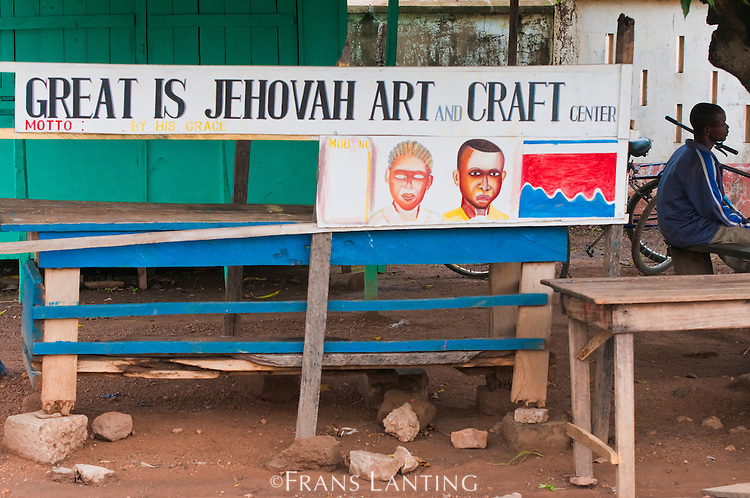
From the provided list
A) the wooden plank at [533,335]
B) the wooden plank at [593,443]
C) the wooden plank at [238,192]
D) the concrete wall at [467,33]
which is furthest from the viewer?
the concrete wall at [467,33]

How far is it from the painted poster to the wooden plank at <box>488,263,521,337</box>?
42 centimetres

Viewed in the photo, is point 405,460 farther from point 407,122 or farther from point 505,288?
point 407,122

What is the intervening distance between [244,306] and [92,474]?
102 centimetres

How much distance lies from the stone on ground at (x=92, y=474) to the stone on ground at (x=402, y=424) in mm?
1376

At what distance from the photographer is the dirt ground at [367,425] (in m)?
3.50

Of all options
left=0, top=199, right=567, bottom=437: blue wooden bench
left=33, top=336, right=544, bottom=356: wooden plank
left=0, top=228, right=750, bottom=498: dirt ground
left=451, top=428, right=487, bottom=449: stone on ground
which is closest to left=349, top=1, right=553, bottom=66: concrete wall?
left=0, top=228, right=750, bottom=498: dirt ground

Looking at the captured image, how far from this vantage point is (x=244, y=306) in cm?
Result: 383

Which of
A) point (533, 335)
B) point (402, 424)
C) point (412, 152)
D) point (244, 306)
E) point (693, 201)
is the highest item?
point (412, 152)

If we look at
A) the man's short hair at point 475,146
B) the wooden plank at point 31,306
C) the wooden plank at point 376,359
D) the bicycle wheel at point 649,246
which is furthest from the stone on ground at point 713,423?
the bicycle wheel at point 649,246

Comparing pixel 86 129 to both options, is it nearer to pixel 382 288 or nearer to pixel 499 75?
pixel 499 75

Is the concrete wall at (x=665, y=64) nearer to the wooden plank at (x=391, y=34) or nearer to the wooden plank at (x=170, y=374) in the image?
the wooden plank at (x=391, y=34)

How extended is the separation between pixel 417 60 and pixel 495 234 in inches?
277

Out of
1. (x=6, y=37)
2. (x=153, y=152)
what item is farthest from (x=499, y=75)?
(x=6, y=37)

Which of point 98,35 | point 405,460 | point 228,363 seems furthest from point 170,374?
point 98,35
